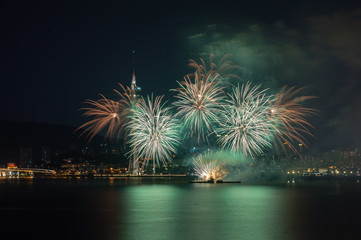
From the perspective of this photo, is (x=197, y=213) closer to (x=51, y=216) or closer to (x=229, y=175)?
(x=51, y=216)

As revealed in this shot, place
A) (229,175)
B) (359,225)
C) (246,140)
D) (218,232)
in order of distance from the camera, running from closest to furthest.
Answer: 1. (218,232)
2. (359,225)
3. (246,140)
4. (229,175)

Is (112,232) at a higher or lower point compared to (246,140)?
lower

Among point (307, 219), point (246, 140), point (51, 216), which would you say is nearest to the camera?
point (307, 219)

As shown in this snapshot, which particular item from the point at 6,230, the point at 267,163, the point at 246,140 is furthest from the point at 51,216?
the point at 267,163

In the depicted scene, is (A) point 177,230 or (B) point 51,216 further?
(B) point 51,216

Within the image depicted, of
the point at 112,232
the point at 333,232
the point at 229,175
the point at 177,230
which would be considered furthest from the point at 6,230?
the point at 229,175

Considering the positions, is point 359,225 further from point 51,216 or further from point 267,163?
point 267,163
